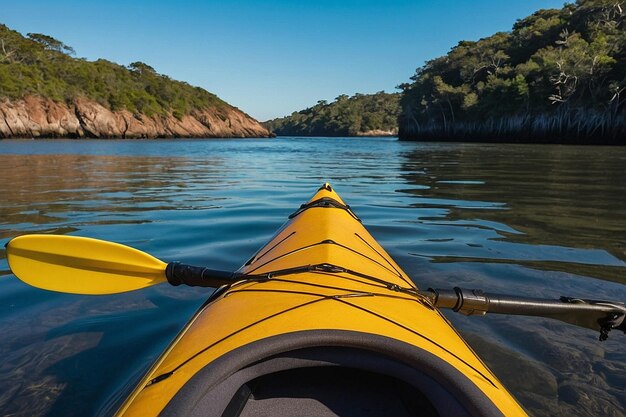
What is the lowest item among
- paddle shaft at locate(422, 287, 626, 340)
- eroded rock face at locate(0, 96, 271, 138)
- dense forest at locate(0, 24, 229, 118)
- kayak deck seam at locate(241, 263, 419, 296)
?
paddle shaft at locate(422, 287, 626, 340)

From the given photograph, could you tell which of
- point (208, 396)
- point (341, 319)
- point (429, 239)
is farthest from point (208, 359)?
point (429, 239)

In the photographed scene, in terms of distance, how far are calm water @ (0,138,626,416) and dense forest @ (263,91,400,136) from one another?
409ft

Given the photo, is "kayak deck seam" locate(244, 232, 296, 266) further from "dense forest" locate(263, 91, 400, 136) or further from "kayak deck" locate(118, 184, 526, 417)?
"dense forest" locate(263, 91, 400, 136)

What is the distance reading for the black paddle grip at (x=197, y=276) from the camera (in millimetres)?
2348

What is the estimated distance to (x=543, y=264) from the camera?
405 cm

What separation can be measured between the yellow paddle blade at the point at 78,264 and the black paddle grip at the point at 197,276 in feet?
0.68

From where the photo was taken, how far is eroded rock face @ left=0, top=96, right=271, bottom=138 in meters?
50.0

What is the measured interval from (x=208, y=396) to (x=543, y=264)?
12.6 feet

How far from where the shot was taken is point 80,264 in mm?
2791

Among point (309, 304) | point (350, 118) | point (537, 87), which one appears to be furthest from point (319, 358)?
point (350, 118)

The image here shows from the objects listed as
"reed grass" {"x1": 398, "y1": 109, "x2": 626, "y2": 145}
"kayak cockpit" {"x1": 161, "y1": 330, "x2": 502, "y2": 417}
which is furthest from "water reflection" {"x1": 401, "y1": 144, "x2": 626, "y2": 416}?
"reed grass" {"x1": 398, "y1": 109, "x2": 626, "y2": 145}

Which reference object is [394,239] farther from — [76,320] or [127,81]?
[127,81]

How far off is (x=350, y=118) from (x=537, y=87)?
9275cm

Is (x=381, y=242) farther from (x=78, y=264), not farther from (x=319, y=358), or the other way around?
(x=319, y=358)
